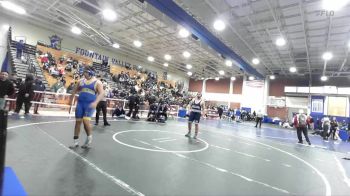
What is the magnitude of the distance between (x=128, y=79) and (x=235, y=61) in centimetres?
1186

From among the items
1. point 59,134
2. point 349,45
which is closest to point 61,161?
point 59,134

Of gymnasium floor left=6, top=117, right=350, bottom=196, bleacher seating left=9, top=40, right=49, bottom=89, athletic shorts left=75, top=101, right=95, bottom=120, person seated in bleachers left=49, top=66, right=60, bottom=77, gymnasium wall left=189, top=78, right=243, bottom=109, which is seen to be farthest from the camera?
Answer: gymnasium wall left=189, top=78, right=243, bottom=109

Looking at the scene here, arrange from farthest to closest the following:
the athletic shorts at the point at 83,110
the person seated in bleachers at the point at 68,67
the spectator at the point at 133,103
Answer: the person seated in bleachers at the point at 68,67 < the spectator at the point at 133,103 < the athletic shorts at the point at 83,110

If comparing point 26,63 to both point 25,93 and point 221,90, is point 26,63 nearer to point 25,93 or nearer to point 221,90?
point 25,93

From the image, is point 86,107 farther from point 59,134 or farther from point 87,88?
point 59,134

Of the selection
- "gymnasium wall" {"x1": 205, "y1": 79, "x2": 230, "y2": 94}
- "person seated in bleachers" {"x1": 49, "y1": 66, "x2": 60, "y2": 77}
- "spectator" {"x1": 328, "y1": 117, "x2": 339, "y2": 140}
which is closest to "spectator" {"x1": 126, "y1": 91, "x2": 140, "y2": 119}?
"person seated in bleachers" {"x1": 49, "y1": 66, "x2": 60, "y2": 77}

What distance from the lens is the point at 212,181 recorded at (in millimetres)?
3521

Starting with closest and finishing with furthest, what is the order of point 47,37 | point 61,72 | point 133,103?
point 133,103, point 61,72, point 47,37

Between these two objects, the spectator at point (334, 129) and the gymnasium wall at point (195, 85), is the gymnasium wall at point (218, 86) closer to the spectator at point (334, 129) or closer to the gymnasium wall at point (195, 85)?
the gymnasium wall at point (195, 85)

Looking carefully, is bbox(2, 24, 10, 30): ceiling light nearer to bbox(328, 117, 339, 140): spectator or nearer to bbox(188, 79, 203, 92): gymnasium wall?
bbox(188, 79, 203, 92): gymnasium wall

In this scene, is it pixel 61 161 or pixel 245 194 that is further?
pixel 61 161

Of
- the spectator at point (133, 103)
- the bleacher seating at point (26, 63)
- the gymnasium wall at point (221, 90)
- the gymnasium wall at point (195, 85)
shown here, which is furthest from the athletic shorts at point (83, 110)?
the gymnasium wall at point (195, 85)

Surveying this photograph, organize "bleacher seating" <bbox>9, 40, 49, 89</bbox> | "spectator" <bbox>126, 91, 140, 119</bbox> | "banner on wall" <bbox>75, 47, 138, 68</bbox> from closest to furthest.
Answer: "spectator" <bbox>126, 91, 140, 119</bbox> < "bleacher seating" <bbox>9, 40, 49, 89</bbox> < "banner on wall" <bbox>75, 47, 138, 68</bbox>

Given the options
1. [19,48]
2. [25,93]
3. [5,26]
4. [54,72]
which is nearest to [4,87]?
[25,93]
